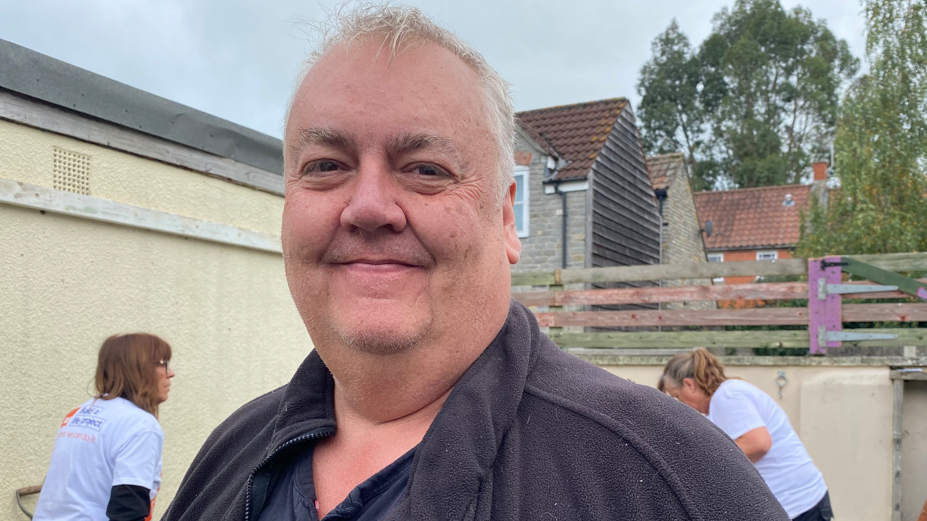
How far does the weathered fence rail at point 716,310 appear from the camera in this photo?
290 inches

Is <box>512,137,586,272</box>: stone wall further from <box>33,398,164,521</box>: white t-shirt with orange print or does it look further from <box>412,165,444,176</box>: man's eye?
<box>412,165,444,176</box>: man's eye

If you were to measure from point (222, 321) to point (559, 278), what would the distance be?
5.11m

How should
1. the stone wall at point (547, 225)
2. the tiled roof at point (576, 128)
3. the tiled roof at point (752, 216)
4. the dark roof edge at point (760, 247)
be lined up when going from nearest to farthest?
the stone wall at point (547, 225), the tiled roof at point (576, 128), the dark roof edge at point (760, 247), the tiled roof at point (752, 216)

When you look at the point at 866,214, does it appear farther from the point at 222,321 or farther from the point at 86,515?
the point at 86,515

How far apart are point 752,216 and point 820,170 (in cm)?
421

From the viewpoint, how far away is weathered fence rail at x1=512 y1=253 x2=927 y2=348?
24.1 ft

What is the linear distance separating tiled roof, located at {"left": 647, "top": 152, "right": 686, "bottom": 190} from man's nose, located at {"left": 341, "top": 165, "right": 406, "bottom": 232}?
17.5m

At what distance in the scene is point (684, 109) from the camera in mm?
36031

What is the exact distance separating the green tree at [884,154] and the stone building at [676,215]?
309 centimetres

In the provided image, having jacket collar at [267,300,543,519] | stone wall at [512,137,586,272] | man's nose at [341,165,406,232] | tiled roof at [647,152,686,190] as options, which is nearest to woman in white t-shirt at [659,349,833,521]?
jacket collar at [267,300,543,519]

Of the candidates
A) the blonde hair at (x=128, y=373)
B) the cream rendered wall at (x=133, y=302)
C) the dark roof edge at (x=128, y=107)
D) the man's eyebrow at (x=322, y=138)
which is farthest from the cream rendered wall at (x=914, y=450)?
the man's eyebrow at (x=322, y=138)

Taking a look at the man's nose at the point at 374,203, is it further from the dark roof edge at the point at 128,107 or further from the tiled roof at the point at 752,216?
the tiled roof at the point at 752,216

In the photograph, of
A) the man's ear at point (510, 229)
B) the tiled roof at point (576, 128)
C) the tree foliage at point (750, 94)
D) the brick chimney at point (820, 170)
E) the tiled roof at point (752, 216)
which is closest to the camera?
the man's ear at point (510, 229)

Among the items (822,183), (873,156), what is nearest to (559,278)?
(873,156)
